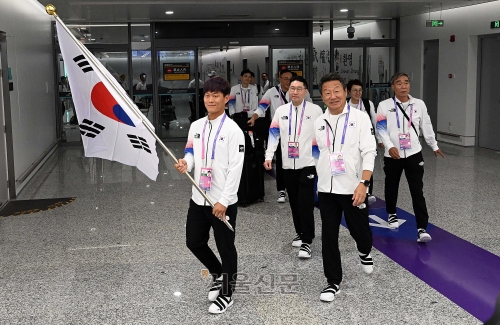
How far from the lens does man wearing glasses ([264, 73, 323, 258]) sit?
569 centimetres

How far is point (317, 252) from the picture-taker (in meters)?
5.79

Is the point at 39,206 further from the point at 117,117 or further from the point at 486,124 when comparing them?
the point at 486,124

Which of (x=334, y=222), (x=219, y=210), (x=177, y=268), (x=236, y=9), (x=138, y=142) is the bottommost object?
(x=177, y=268)

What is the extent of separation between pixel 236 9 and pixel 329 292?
932 cm

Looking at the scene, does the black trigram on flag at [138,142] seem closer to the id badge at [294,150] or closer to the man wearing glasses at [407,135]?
the id badge at [294,150]

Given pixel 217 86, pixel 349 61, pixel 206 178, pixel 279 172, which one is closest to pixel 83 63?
pixel 217 86

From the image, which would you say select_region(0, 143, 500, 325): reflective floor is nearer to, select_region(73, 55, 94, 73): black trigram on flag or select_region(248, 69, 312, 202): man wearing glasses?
select_region(248, 69, 312, 202): man wearing glasses

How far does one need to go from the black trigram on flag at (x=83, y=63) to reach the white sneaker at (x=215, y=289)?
176 cm

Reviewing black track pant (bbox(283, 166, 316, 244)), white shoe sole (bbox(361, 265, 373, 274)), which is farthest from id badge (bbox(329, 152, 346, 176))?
black track pant (bbox(283, 166, 316, 244))

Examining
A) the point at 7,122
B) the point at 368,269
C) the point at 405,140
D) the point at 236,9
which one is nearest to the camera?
the point at 368,269

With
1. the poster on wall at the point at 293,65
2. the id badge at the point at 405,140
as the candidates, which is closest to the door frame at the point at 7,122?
the id badge at the point at 405,140

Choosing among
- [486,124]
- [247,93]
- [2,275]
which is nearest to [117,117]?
[2,275]

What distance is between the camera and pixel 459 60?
1358cm

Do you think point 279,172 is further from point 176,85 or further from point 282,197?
point 176,85
